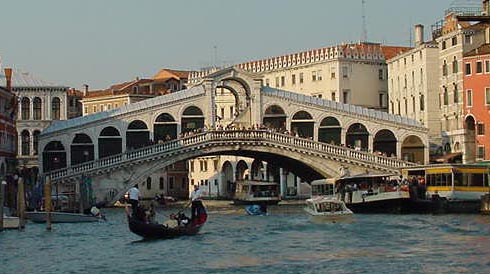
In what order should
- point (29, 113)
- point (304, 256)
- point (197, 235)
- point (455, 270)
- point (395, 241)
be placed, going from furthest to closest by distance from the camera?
point (29, 113) < point (197, 235) < point (395, 241) < point (304, 256) < point (455, 270)

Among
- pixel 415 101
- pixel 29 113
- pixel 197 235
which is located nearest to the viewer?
pixel 197 235

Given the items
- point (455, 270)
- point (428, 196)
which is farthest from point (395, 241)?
point (428, 196)

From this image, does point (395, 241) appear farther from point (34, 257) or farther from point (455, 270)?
point (34, 257)

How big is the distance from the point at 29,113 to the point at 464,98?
72.8ft

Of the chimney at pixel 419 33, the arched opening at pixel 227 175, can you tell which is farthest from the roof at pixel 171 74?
the chimney at pixel 419 33

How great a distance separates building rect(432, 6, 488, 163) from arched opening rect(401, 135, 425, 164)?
128 cm

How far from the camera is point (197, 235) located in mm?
30438

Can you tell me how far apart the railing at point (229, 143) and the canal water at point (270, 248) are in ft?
36.9

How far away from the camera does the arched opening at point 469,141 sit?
49500 millimetres

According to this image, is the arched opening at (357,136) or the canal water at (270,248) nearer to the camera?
the canal water at (270,248)

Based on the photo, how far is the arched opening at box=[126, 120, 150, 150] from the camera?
4981cm

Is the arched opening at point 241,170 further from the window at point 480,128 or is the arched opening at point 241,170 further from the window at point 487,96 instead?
the window at point 487,96

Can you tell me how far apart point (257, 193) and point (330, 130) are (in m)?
4.05

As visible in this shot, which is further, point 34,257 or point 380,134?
point 380,134
